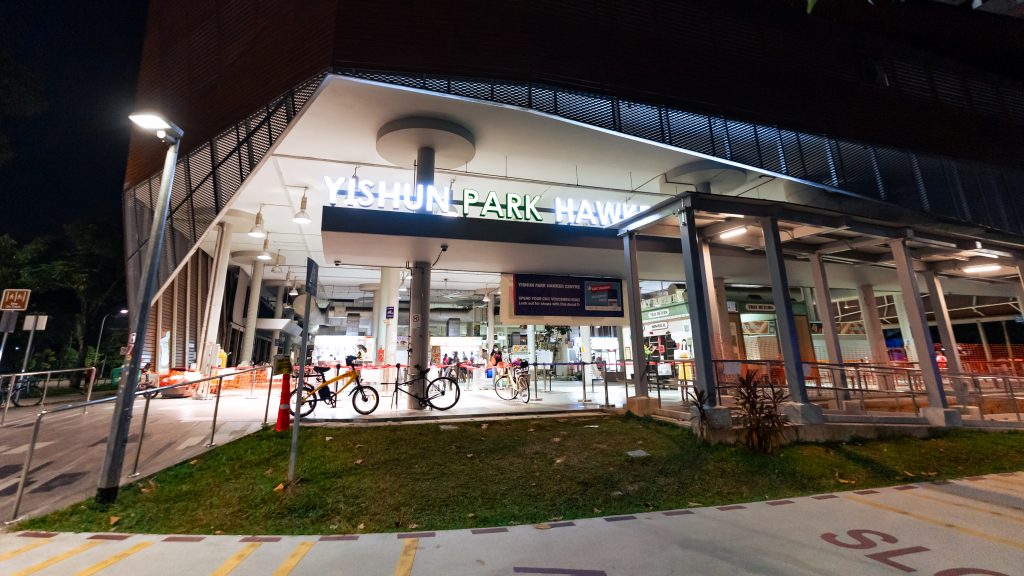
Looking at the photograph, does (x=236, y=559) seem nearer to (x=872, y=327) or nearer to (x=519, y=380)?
(x=519, y=380)

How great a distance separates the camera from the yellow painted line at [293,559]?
9.36 ft

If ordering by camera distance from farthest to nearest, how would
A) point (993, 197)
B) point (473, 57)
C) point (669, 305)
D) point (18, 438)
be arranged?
point (669, 305) < point (993, 197) < point (473, 57) < point (18, 438)

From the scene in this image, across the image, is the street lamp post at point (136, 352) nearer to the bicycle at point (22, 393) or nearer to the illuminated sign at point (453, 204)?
the illuminated sign at point (453, 204)

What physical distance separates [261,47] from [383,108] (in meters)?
2.70

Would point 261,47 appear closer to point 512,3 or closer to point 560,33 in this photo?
point 512,3

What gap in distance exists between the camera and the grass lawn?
3965 mm

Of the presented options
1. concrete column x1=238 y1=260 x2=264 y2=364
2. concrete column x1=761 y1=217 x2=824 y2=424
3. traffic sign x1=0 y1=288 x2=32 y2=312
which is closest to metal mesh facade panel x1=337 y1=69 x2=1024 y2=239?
concrete column x1=761 y1=217 x2=824 y2=424

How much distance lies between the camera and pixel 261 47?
863cm

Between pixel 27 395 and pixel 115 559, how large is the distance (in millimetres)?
16791

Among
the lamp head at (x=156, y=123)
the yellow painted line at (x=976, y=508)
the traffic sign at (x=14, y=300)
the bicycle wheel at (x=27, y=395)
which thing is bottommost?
the yellow painted line at (x=976, y=508)

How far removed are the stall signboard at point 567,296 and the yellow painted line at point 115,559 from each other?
335 inches

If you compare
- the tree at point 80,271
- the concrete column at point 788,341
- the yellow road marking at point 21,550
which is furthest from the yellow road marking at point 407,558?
the tree at point 80,271

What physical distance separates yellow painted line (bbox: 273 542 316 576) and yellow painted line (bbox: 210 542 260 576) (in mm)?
319

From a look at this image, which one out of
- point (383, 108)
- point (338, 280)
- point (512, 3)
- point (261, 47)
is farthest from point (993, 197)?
point (338, 280)
